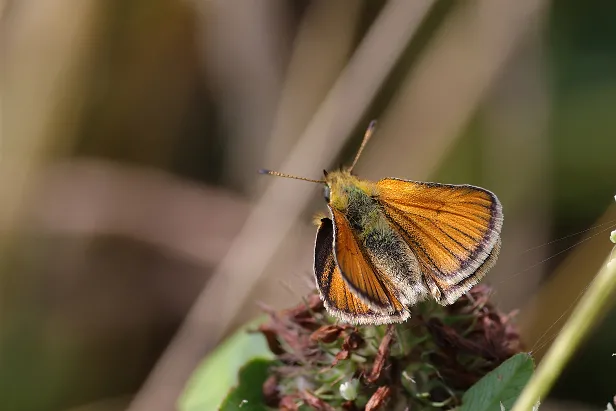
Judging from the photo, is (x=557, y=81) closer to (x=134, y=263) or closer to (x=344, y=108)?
(x=344, y=108)

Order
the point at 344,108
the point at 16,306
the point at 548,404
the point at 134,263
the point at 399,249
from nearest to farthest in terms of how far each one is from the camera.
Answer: the point at 399,249 → the point at 548,404 → the point at 344,108 → the point at 16,306 → the point at 134,263

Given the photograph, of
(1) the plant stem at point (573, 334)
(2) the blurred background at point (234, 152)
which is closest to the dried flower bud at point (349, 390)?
(1) the plant stem at point (573, 334)

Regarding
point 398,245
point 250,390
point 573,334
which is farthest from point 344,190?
point 573,334

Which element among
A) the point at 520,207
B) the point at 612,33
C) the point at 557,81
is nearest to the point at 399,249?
the point at 520,207

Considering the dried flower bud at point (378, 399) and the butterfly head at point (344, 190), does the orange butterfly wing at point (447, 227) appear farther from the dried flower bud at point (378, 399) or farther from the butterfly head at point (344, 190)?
the dried flower bud at point (378, 399)

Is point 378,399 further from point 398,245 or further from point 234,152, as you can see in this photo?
point 234,152

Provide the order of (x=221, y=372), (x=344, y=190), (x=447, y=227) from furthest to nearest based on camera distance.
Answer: (x=221, y=372)
(x=344, y=190)
(x=447, y=227)

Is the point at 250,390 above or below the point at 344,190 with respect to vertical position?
below

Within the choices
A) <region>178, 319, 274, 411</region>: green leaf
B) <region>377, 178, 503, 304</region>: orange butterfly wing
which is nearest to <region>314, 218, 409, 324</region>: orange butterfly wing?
<region>377, 178, 503, 304</region>: orange butterfly wing
